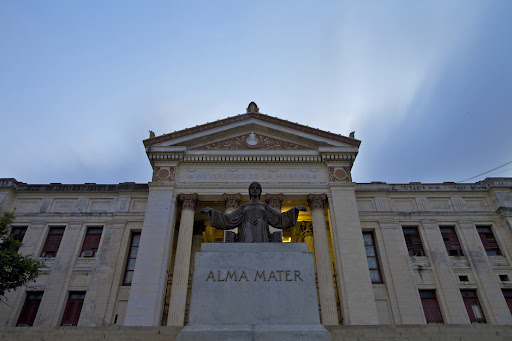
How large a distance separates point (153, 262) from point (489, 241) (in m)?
21.0

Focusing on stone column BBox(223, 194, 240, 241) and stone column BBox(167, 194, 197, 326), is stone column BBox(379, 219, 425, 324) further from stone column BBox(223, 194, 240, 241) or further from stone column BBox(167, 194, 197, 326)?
stone column BBox(167, 194, 197, 326)

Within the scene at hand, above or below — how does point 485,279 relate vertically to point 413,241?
below

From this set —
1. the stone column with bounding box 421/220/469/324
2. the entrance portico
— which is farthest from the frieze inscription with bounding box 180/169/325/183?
the stone column with bounding box 421/220/469/324

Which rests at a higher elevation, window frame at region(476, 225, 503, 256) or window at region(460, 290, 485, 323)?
window frame at region(476, 225, 503, 256)

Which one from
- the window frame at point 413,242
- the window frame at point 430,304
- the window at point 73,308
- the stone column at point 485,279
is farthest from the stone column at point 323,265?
the window at point 73,308

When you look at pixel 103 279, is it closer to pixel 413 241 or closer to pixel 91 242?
pixel 91 242

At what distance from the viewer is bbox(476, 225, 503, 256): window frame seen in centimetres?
2244

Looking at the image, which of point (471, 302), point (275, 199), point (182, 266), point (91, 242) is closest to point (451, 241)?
point (471, 302)

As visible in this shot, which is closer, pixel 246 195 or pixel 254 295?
pixel 254 295

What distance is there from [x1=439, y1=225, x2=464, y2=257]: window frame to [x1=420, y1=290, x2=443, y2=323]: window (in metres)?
3.11

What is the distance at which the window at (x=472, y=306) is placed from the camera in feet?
65.8

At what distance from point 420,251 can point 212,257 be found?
19271mm

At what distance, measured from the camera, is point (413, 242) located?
2273 cm

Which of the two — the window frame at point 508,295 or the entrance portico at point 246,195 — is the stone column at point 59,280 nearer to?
the entrance portico at point 246,195
